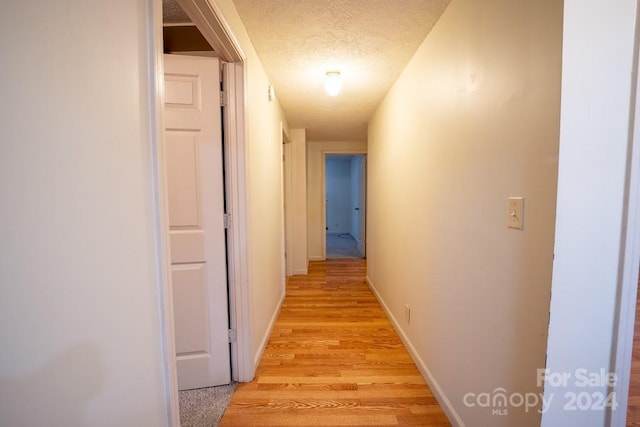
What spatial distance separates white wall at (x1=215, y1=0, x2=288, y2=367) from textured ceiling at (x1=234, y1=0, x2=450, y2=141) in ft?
0.50

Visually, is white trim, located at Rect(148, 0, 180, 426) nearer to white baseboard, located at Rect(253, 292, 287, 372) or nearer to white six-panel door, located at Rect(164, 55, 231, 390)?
white six-panel door, located at Rect(164, 55, 231, 390)

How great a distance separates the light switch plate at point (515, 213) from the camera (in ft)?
2.99

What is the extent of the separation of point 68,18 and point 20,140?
0.94 ft

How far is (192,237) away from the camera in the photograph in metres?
1.58

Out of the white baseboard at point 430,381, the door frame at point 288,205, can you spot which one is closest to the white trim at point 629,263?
the white baseboard at point 430,381

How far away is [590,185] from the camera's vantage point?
1.85 feet

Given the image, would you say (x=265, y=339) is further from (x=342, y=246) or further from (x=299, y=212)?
(x=342, y=246)

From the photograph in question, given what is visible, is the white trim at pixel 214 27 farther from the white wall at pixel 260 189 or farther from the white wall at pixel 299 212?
the white wall at pixel 299 212

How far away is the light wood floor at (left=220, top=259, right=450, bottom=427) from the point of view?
4.79 feet

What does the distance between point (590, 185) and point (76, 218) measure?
3.77 ft

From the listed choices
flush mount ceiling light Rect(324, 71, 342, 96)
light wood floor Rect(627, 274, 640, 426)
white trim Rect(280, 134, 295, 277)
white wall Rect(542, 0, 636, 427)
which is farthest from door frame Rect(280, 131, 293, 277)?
white wall Rect(542, 0, 636, 427)

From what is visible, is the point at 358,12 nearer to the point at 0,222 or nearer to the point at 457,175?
the point at 457,175

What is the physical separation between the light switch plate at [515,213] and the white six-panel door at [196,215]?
151 centimetres

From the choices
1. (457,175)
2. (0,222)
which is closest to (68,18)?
(0,222)
